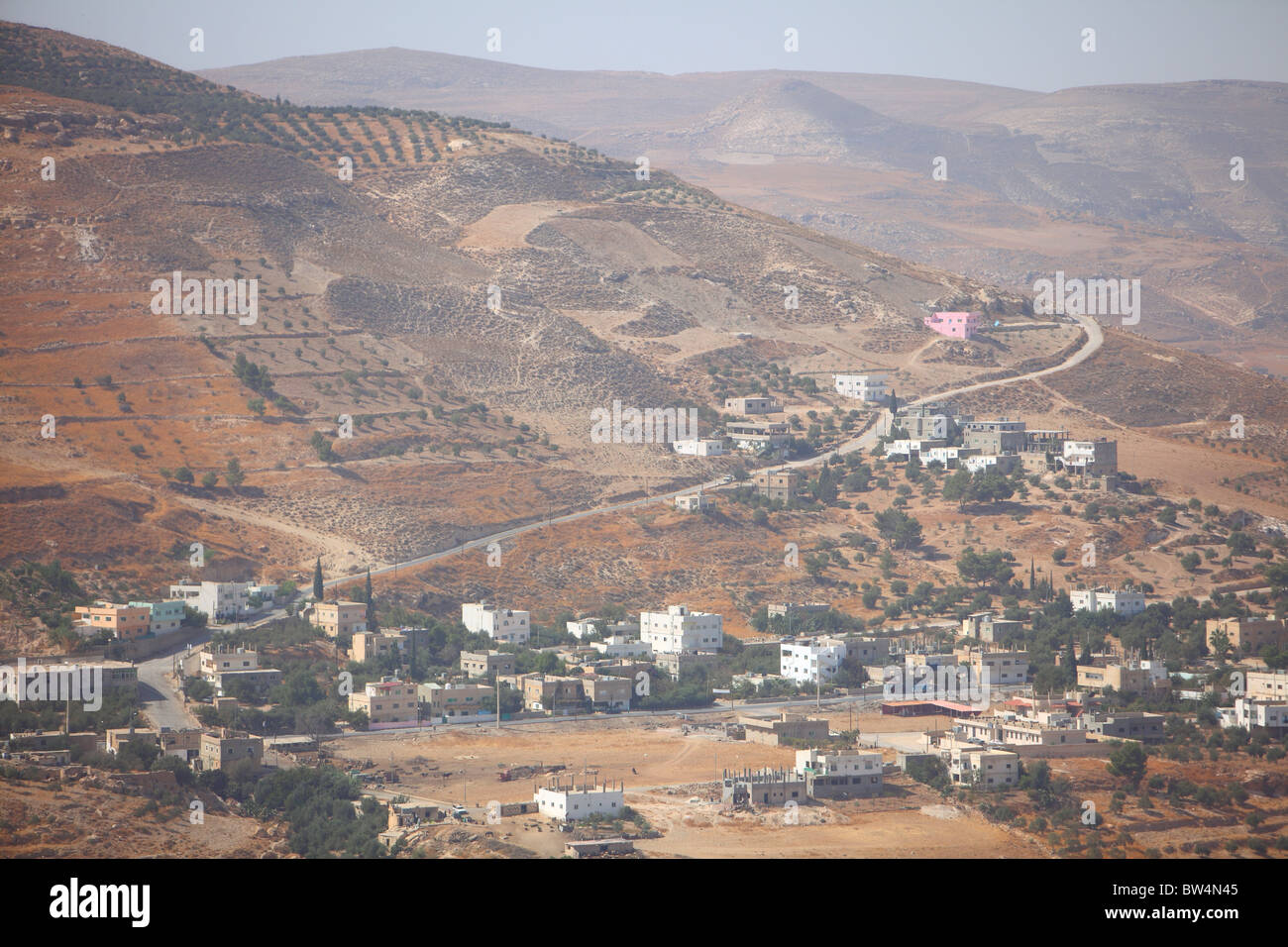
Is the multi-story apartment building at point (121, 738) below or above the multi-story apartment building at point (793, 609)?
below

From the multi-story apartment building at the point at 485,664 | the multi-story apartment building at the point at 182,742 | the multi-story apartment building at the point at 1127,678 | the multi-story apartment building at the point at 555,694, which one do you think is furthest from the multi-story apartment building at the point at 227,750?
the multi-story apartment building at the point at 1127,678

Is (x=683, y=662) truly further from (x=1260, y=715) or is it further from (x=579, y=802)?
(x=579, y=802)

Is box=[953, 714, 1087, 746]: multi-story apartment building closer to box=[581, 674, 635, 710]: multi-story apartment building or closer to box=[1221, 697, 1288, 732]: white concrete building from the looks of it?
box=[1221, 697, 1288, 732]: white concrete building

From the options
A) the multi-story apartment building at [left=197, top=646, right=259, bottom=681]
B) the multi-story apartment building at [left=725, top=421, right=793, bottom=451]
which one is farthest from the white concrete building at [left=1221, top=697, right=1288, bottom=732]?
the multi-story apartment building at [left=725, top=421, right=793, bottom=451]

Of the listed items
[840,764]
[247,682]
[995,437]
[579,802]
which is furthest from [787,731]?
[995,437]

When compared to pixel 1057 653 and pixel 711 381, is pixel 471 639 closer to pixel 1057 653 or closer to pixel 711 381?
pixel 1057 653

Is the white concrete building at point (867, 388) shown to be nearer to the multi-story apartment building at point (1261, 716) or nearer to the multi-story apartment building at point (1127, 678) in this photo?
the multi-story apartment building at point (1127, 678)
